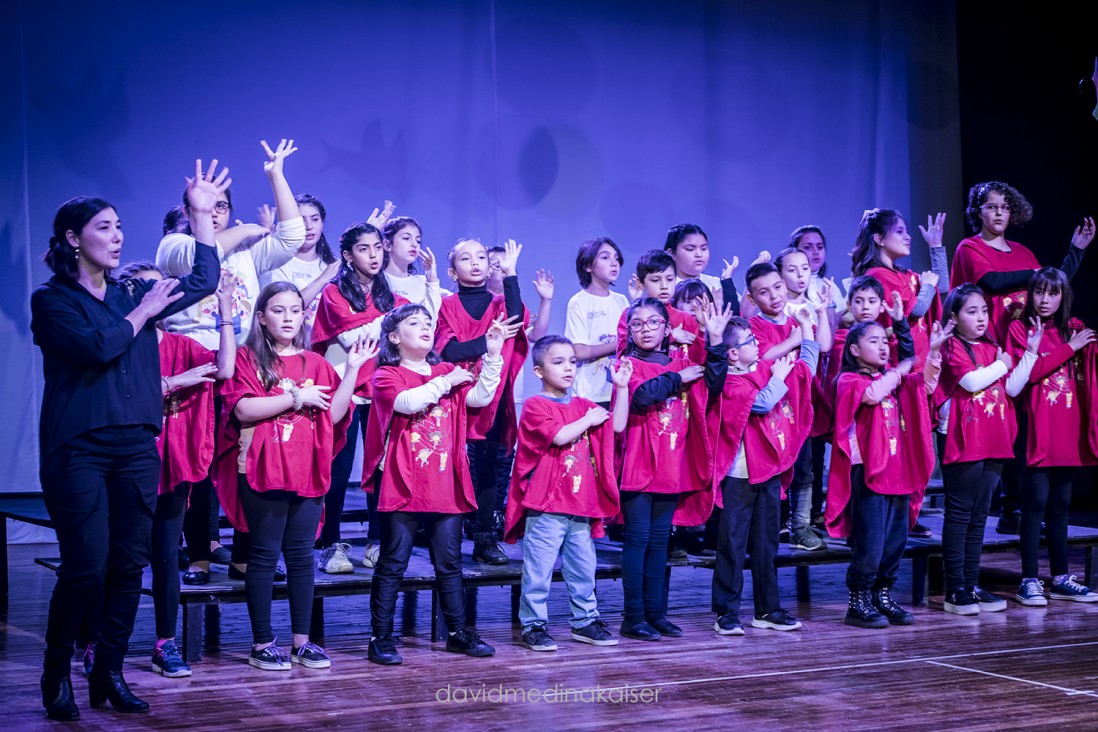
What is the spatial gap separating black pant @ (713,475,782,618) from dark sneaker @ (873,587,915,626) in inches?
19.1

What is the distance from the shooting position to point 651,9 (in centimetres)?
751

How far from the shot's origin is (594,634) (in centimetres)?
415

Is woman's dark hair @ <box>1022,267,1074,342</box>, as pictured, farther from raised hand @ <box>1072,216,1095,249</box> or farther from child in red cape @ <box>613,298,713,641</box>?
child in red cape @ <box>613,298,713,641</box>

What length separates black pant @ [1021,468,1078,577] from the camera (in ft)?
16.2

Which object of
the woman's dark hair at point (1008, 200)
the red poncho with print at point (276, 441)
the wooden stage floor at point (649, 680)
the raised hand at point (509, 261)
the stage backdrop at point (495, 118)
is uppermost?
the stage backdrop at point (495, 118)

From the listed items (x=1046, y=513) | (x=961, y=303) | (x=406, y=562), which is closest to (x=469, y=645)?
(x=406, y=562)

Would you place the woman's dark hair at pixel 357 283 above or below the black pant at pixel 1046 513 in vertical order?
above

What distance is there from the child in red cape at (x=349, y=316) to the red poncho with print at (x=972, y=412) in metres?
2.24

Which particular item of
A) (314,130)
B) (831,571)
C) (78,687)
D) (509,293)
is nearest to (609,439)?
(509,293)

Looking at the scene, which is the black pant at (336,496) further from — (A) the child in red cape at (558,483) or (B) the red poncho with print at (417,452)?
(A) the child in red cape at (558,483)

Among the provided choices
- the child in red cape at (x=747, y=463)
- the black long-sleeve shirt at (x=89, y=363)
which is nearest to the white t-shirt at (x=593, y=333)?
the child in red cape at (x=747, y=463)

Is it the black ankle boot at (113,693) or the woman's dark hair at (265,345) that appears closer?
the black ankle boot at (113,693)

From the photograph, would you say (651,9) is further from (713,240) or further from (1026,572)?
(1026,572)

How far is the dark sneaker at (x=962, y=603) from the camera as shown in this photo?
4.70 m
